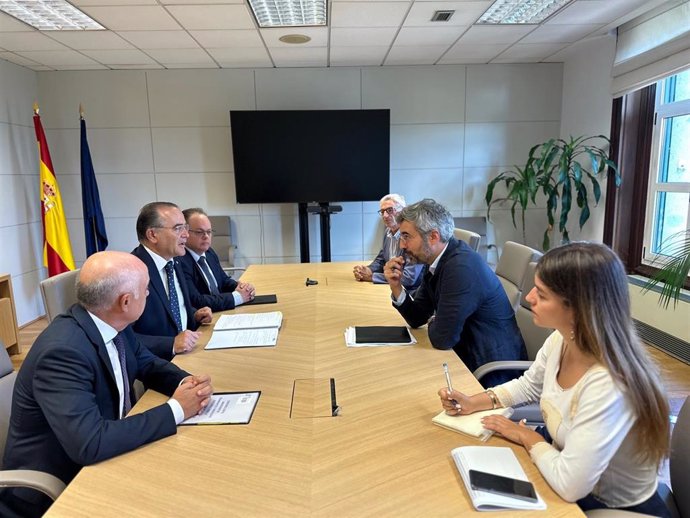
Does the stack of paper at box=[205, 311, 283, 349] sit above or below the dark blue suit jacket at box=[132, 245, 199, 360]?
below

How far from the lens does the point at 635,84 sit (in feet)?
12.8

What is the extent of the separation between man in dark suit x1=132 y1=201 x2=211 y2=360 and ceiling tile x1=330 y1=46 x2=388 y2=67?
115 inches

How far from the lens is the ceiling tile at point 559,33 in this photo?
4025mm

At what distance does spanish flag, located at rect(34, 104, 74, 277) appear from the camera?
4.80 metres

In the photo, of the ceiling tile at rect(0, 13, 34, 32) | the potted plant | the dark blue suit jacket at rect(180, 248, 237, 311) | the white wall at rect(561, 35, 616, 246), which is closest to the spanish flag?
the ceiling tile at rect(0, 13, 34, 32)

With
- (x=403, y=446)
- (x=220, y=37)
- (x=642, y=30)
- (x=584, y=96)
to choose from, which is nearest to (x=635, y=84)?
(x=642, y=30)

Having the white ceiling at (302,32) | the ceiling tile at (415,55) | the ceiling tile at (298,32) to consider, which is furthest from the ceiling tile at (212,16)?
the ceiling tile at (415,55)

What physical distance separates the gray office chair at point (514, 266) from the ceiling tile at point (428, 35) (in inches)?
91.4

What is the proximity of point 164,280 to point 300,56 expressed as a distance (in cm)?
325

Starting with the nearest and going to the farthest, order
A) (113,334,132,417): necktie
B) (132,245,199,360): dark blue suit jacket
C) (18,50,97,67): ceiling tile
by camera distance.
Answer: (113,334,132,417): necktie → (132,245,199,360): dark blue suit jacket → (18,50,97,67): ceiling tile

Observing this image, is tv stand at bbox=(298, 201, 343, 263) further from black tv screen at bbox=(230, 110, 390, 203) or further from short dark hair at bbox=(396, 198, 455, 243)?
short dark hair at bbox=(396, 198, 455, 243)

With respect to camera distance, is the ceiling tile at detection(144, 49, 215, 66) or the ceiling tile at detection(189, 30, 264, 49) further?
the ceiling tile at detection(144, 49, 215, 66)

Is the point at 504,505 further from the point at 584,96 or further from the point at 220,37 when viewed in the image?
the point at 584,96

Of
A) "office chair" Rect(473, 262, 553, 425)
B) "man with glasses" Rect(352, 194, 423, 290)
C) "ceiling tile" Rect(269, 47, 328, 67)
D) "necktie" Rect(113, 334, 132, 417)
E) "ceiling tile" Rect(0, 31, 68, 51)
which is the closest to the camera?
"necktie" Rect(113, 334, 132, 417)
